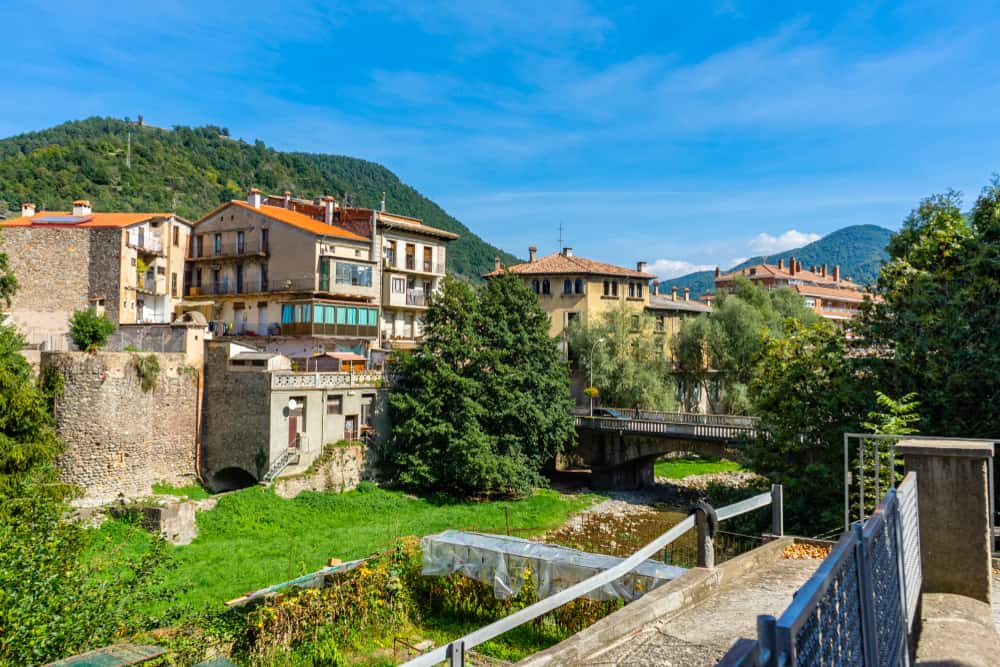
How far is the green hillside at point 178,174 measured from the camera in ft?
266

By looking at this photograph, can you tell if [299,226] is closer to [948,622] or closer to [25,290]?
[25,290]

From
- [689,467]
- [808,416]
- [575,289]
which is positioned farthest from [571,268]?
[808,416]

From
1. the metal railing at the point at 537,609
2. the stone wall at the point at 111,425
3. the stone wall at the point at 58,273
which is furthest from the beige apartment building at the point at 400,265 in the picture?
the metal railing at the point at 537,609

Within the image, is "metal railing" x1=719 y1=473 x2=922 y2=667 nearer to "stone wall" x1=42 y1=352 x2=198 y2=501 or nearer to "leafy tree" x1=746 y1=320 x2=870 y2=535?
"leafy tree" x1=746 y1=320 x2=870 y2=535

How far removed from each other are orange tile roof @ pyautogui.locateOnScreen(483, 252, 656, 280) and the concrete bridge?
1610 centimetres

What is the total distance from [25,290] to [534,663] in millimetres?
41008

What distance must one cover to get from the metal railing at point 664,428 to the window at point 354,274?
53.3ft

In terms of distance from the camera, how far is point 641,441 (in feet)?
131

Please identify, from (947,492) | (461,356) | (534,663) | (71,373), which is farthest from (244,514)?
(947,492)

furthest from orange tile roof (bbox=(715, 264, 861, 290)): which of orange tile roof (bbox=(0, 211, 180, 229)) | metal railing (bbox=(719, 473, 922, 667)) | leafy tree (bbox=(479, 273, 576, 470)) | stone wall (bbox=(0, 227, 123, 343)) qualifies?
metal railing (bbox=(719, 473, 922, 667))

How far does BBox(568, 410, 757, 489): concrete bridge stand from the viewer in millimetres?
36656

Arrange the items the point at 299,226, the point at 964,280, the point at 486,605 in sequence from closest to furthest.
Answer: the point at 486,605
the point at 964,280
the point at 299,226

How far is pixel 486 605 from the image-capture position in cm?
1734

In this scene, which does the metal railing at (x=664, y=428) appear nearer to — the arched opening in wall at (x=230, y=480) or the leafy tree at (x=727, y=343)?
the leafy tree at (x=727, y=343)
